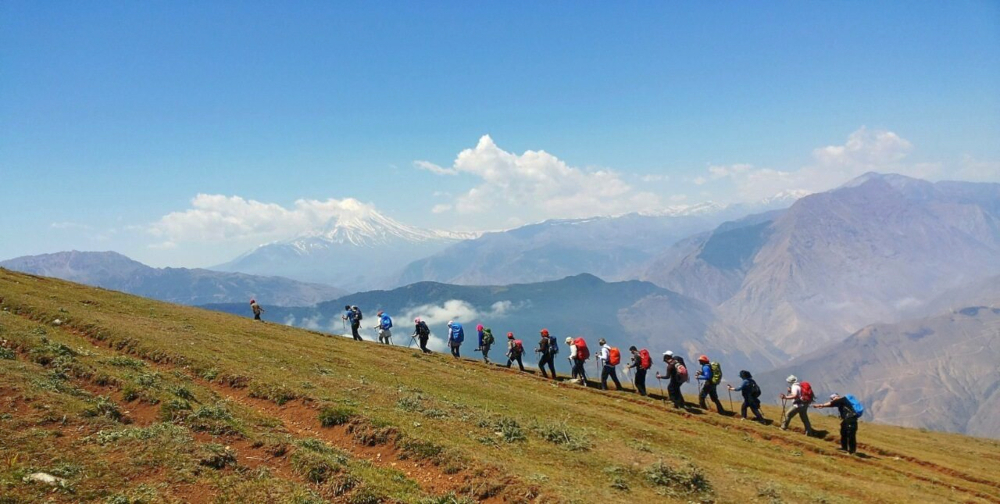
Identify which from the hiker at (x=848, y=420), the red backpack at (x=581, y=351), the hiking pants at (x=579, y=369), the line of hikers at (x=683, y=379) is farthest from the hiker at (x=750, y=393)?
the hiking pants at (x=579, y=369)

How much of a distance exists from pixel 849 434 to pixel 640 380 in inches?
535

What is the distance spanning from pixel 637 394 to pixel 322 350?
2623 centimetres

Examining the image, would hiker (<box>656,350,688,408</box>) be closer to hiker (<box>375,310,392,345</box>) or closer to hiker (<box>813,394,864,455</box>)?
hiker (<box>813,394,864,455</box>)

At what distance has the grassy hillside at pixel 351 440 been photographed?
1365 centimetres

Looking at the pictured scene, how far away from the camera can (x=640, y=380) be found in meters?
37.8

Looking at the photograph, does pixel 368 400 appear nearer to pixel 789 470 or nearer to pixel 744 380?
pixel 789 470

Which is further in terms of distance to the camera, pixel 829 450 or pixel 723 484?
pixel 829 450

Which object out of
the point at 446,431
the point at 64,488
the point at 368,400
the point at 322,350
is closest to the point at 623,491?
the point at 446,431

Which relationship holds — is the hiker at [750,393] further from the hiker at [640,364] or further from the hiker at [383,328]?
the hiker at [383,328]

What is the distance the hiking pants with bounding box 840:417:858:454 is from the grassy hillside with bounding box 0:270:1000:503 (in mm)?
1018

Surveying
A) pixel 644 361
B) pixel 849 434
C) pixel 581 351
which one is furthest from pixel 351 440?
pixel 849 434

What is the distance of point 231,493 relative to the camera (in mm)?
12805

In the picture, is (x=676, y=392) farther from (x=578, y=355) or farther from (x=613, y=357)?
(x=578, y=355)

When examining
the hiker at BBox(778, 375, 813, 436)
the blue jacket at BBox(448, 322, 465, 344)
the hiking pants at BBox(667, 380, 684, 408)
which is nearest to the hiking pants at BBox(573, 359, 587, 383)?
the hiking pants at BBox(667, 380, 684, 408)
